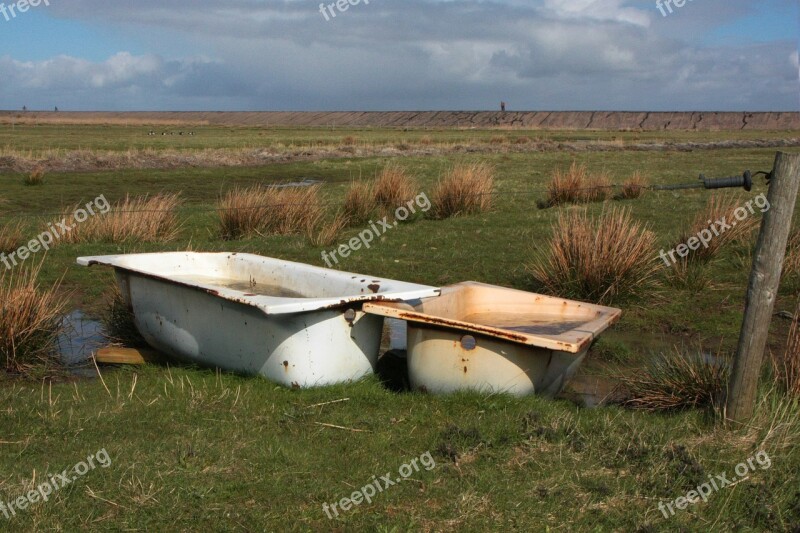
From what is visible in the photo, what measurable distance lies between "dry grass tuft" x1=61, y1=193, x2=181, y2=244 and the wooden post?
9197 millimetres

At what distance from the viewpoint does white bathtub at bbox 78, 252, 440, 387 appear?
5605 mm

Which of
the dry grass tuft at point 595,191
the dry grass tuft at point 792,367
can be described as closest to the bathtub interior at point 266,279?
the dry grass tuft at point 792,367

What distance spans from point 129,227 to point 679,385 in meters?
8.92

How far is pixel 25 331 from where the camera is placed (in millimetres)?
6391

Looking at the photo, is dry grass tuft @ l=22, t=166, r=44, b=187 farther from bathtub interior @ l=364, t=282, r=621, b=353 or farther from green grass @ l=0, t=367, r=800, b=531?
bathtub interior @ l=364, t=282, r=621, b=353

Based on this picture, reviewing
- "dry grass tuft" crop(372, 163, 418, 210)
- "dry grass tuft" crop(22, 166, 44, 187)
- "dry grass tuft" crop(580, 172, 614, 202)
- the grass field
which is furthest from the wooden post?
"dry grass tuft" crop(22, 166, 44, 187)

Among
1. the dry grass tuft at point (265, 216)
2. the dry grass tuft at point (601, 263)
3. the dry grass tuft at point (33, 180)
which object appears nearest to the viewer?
the dry grass tuft at point (601, 263)

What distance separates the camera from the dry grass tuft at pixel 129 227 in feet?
39.1

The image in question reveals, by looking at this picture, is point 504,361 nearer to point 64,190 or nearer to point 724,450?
point 724,450

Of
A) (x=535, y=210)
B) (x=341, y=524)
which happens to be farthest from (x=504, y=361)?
(x=535, y=210)

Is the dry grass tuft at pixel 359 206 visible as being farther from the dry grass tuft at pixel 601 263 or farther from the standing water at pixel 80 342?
the standing water at pixel 80 342

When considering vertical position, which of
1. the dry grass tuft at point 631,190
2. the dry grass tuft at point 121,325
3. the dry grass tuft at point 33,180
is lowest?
the dry grass tuft at point 121,325

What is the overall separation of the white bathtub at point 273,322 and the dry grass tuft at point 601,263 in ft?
8.71

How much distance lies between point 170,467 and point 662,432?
8.81ft
